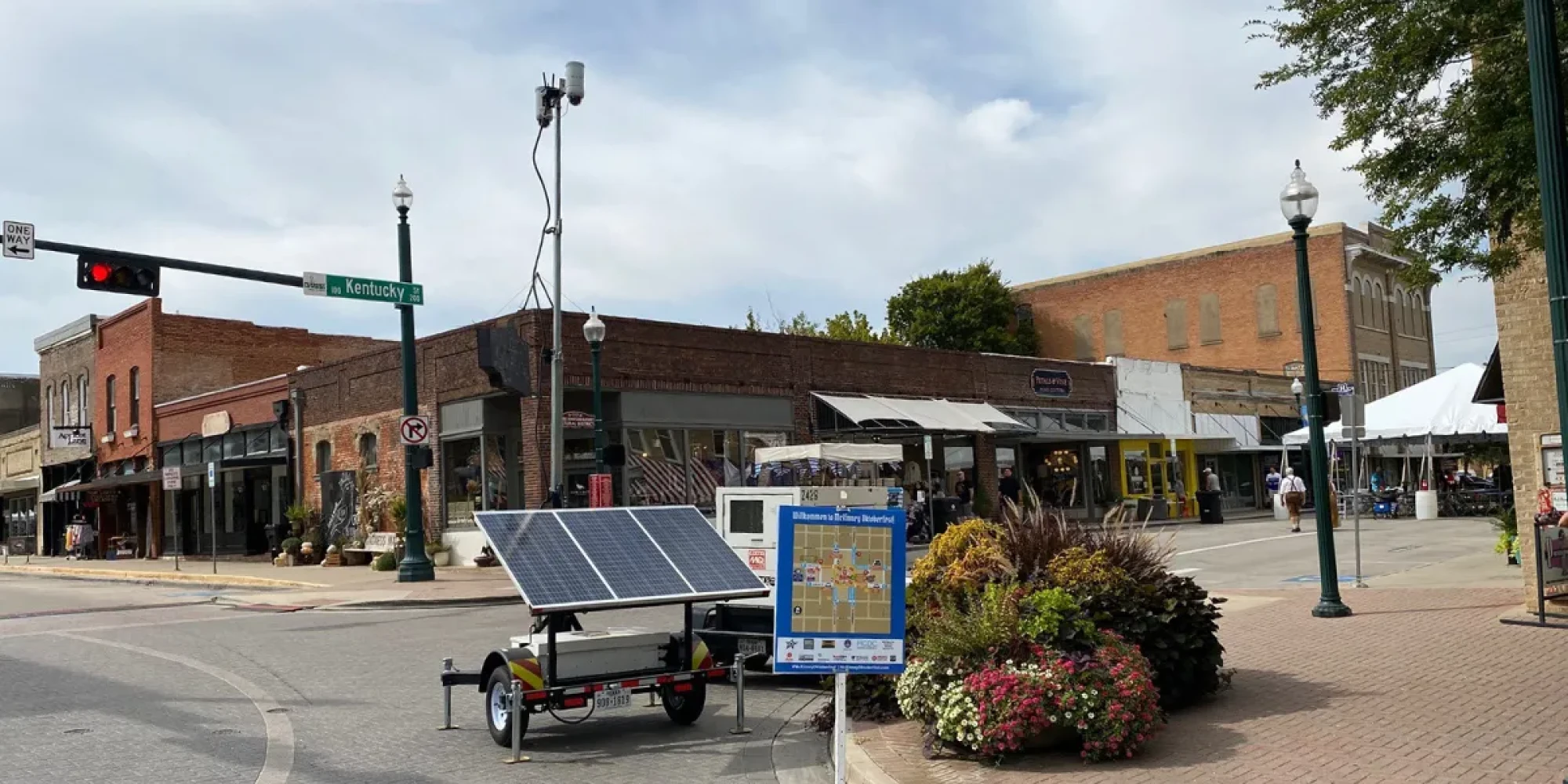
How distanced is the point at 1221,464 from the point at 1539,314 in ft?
115

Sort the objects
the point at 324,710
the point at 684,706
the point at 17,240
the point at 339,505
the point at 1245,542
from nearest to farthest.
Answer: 1. the point at 684,706
2. the point at 324,710
3. the point at 17,240
4. the point at 1245,542
5. the point at 339,505

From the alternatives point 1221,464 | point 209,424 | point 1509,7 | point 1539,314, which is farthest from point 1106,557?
point 1221,464

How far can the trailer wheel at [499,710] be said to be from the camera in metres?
8.25

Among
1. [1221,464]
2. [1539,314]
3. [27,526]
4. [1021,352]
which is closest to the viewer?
[1539,314]

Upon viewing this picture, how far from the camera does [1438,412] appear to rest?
28.7 metres

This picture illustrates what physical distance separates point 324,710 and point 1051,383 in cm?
3110

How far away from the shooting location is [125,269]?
17.7m

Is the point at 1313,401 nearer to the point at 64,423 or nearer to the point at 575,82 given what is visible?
the point at 575,82

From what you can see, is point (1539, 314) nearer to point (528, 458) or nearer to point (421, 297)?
point (421, 297)

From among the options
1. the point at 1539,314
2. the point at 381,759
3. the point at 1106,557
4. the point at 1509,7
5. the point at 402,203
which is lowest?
the point at 381,759

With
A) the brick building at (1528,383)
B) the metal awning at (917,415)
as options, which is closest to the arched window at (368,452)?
the metal awning at (917,415)

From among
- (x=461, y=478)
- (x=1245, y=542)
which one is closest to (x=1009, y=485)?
(x=1245, y=542)

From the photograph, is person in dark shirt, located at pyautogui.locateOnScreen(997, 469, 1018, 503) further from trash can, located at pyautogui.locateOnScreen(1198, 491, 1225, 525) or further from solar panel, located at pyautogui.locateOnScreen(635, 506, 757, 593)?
solar panel, located at pyautogui.locateOnScreen(635, 506, 757, 593)

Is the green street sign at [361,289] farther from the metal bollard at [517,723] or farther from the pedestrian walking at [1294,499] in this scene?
the pedestrian walking at [1294,499]
